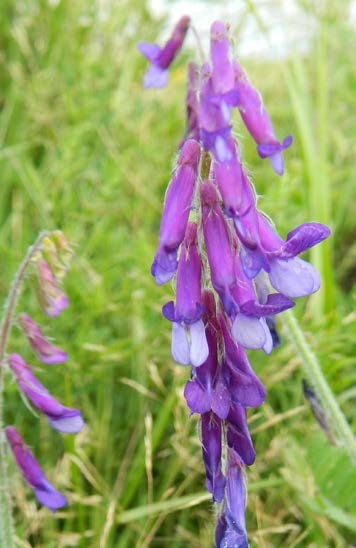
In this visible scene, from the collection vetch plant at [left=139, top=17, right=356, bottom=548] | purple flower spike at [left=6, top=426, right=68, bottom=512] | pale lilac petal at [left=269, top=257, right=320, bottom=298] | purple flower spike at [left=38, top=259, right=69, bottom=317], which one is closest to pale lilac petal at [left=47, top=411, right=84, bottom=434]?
purple flower spike at [left=6, top=426, right=68, bottom=512]

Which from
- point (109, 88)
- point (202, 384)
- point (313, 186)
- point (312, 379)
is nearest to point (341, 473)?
point (312, 379)

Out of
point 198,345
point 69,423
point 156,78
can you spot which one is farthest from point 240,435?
point 156,78

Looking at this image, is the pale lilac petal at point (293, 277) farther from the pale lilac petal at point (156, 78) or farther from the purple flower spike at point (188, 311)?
the pale lilac petal at point (156, 78)

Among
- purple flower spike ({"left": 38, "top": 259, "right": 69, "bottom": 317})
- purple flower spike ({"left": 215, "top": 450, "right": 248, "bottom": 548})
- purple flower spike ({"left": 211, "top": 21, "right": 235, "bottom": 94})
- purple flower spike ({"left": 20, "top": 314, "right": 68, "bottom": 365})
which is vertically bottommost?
purple flower spike ({"left": 215, "top": 450, "right": 248, "bottom": 548})

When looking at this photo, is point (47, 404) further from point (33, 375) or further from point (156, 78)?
point (156, 78)

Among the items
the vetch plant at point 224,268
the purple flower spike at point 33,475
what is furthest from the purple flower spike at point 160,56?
the purple flower spike at point 33,475

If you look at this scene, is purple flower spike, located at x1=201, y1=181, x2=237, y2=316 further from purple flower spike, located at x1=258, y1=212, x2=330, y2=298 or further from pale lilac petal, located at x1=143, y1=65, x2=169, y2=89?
pale lilac petal, located at x1=143, y1=65, x2=169, y2=89
